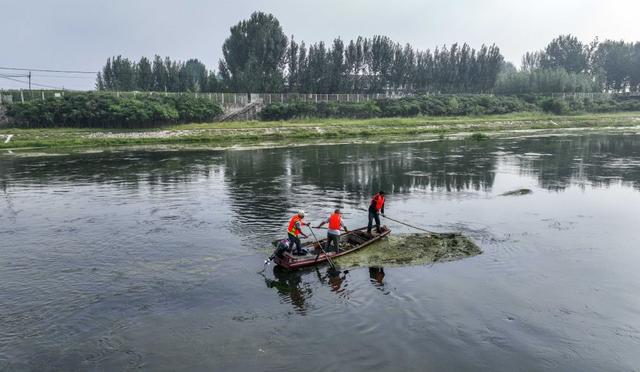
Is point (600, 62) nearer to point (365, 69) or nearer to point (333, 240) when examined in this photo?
point (365, 69)

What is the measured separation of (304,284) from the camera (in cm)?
1888

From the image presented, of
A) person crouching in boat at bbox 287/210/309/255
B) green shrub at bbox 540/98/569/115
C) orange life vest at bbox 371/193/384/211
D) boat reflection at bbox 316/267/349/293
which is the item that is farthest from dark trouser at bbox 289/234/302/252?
green shrub at bbox 540/98/569/115

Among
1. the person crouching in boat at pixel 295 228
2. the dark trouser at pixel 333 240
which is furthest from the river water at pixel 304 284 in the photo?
the dark trouser at pixel 333 240

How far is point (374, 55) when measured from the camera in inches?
5098

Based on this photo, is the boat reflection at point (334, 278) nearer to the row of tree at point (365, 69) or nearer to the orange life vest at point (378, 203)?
the orange life vest at point (378, 203)

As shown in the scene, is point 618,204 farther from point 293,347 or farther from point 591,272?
point 293,347

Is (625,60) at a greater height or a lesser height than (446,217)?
greater

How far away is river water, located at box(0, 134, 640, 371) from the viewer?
13883mm

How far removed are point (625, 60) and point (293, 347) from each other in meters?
180

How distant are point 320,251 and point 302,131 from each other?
64262mm

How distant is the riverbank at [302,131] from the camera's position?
70812 mm

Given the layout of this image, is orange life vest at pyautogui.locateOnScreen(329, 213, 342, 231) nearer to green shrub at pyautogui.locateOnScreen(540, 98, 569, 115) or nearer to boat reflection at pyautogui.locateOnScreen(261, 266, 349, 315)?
boat reflection at pyautogui.locateOnScreen(261, 266, 349, 315)

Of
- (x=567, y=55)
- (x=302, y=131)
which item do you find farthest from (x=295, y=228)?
(x=567, y=55)

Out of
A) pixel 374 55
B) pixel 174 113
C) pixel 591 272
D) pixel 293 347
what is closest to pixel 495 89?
pixel 374 55
